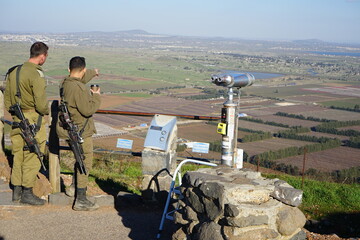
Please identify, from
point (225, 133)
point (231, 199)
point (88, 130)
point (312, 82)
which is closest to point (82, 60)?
point (88, 130)

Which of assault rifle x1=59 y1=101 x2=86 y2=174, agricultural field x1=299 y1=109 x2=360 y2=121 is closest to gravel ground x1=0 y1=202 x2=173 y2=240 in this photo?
assault rifle x1=59 y1=101 x2=86 y2=174

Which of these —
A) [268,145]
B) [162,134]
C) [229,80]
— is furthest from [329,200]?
[268,145]

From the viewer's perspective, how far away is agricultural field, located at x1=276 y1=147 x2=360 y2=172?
26572 mm

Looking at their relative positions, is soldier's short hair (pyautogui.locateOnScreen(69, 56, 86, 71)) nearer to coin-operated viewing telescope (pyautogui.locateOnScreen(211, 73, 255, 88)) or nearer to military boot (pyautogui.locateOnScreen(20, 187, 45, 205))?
coin-operated viewing telescope (pyautogui.locateOnScreen(211, 73, 255, 88))

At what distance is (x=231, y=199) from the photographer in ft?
13.9

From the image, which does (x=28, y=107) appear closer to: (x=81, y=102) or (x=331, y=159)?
(x=81, y=102)

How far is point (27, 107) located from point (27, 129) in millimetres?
322

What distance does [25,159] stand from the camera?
643 centimetres

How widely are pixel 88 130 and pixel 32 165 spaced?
107 centimetres

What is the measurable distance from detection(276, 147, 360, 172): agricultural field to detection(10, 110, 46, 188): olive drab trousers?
20.7 meters

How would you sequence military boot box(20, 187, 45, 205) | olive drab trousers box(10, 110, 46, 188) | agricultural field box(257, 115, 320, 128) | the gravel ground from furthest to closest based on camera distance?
agricultural field box(257, 115, 320, 128)
military boot box(20, 187, 45, 205)
olive drab trousers box(10, 110, 46, 188)
the gravel ground

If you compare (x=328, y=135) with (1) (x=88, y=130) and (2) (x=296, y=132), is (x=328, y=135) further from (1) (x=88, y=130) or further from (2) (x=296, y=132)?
(1) (x=88, y=130)

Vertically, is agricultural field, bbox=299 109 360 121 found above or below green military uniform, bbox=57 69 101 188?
below

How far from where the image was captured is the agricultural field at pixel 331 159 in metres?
26.6
